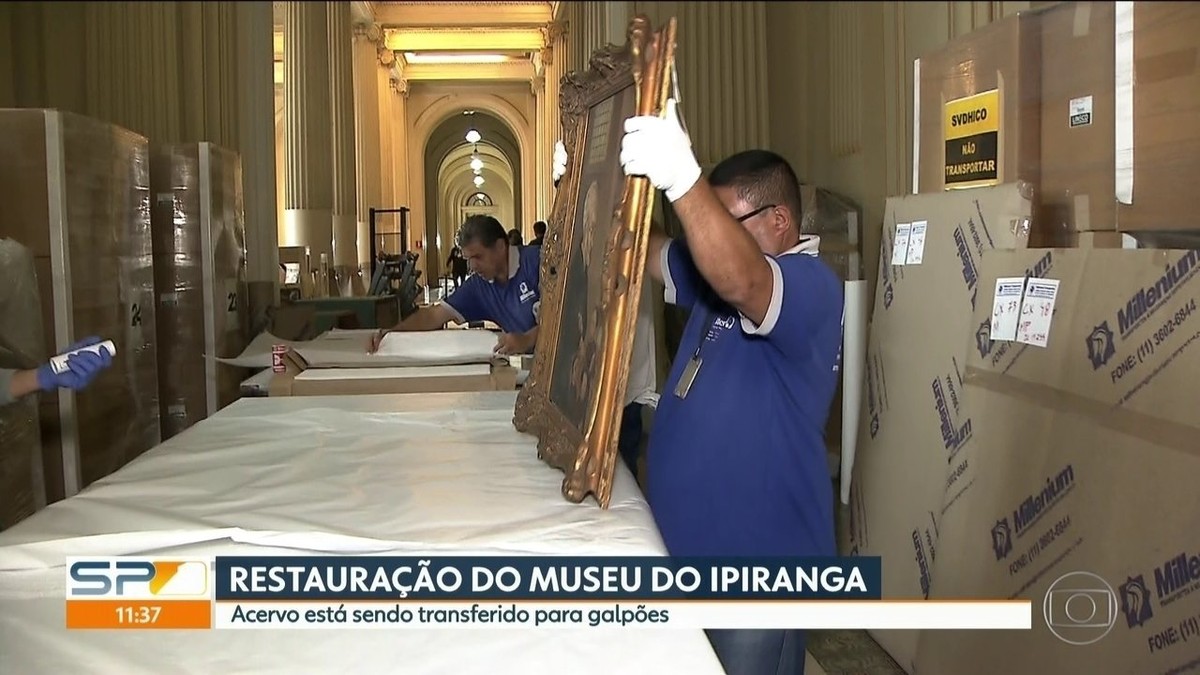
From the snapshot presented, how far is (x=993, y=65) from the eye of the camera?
262 centimetres

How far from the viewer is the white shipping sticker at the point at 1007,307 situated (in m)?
2.30

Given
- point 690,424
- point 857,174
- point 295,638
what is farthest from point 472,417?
point 857,174

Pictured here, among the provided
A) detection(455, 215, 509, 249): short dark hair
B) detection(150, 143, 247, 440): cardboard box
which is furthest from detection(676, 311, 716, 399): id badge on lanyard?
detection(150, 143, 247, 440): cardboard box

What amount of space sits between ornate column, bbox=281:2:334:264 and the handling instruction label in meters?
7.69

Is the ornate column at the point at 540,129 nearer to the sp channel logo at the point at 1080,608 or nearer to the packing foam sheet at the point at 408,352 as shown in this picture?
the packing foam sheet at the point at 408,352

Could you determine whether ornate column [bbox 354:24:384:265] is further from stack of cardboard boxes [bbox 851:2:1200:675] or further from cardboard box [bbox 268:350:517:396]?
stack of cardboard boxes [bbox 851:2:1200:675]

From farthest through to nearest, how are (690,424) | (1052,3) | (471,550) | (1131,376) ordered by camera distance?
1. (1052,3)
2. (1131,376)
3. (690,424)
4. (471,550)

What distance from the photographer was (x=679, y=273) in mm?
1863

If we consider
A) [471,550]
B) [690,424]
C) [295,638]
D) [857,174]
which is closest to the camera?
[295,638]

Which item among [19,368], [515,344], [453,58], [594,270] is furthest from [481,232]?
[453,58]

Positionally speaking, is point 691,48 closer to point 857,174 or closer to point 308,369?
point 857,174

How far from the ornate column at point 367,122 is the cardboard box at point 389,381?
1030 cm

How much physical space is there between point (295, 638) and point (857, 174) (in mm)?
3555

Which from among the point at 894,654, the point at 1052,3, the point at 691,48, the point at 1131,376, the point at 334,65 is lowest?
the point at 894,654
